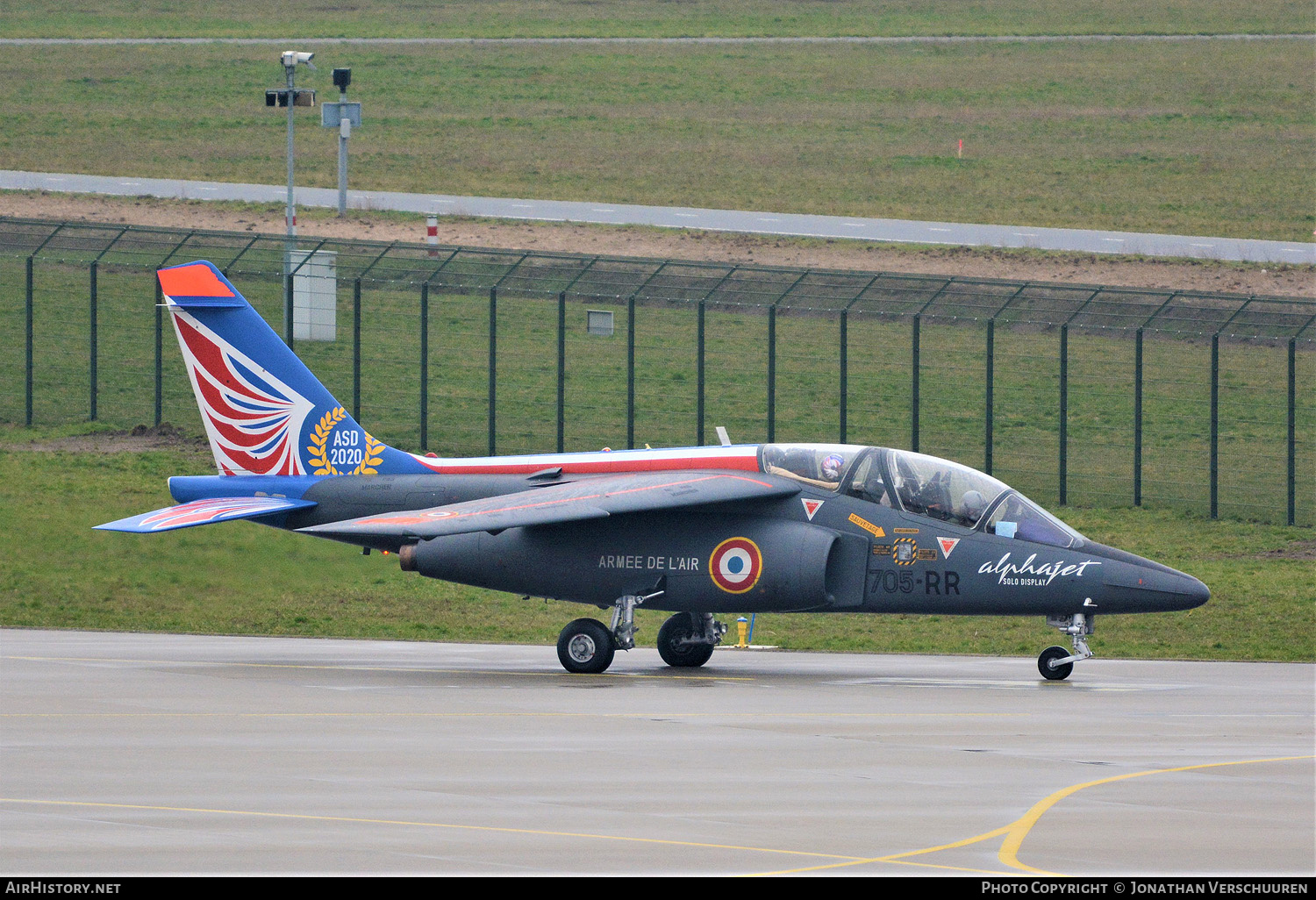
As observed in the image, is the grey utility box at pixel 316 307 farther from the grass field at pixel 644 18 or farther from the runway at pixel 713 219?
the grass field at pixel 644 18

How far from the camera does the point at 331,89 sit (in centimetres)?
8162

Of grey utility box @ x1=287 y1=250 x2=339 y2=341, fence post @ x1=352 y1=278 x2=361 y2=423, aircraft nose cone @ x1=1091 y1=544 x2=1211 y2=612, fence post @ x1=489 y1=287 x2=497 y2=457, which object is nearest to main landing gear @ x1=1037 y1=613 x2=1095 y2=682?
aircraft nose cone @ x1=1091 y1=544 x2=1211 y2=612

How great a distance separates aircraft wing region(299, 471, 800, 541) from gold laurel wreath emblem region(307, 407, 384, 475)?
1703 mm

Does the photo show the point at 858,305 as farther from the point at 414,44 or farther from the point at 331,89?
the point at 414,44

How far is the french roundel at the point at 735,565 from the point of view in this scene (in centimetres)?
2409

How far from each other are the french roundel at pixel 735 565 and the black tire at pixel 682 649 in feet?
5.08

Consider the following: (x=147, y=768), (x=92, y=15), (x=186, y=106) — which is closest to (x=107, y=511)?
(x=147, y=768)

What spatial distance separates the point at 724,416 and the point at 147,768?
1047 inches

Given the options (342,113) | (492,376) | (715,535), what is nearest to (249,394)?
(715,535)

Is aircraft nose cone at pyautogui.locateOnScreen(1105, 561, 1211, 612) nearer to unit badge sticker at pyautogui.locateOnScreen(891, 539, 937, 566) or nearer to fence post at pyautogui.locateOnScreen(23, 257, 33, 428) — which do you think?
unit badge sticker at pyautogui.locateOnScreen(891, 539, 937, 566)

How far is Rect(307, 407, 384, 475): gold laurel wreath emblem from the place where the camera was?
2645cm

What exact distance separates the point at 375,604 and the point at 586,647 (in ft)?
29.4

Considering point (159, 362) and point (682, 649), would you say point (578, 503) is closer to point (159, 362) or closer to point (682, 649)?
point (682, 649)

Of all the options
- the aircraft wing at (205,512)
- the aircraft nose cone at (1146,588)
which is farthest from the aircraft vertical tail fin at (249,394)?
the aircraft nose cone at (1146,588)
